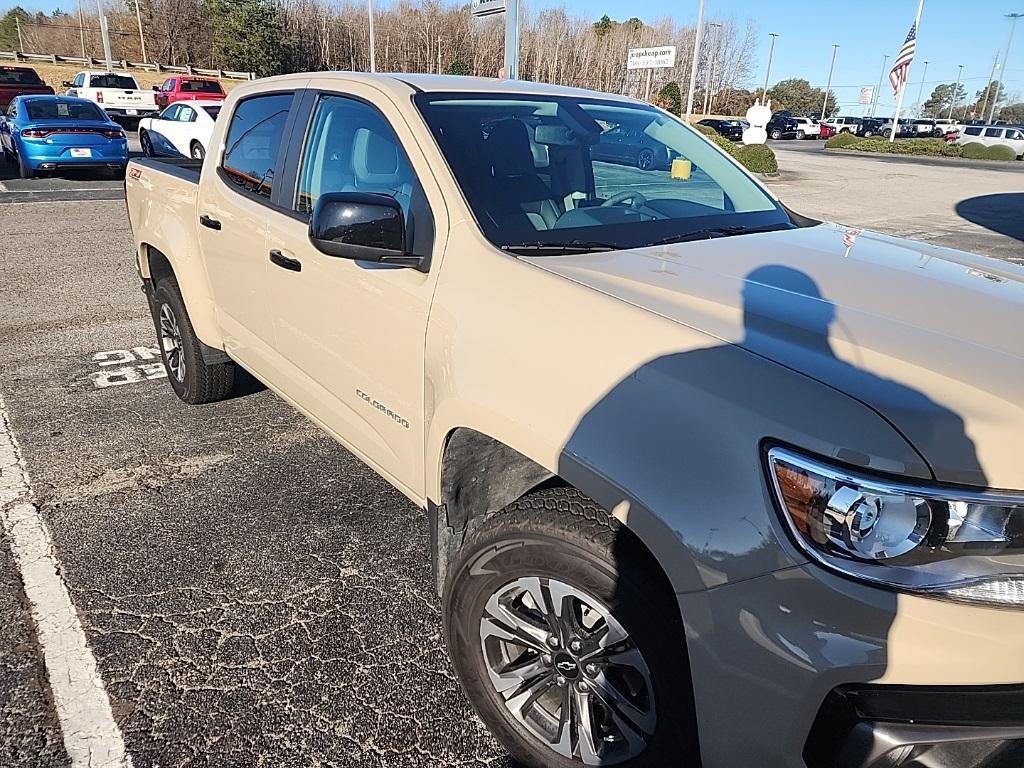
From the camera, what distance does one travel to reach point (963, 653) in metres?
1.30

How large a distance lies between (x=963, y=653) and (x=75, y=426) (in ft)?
14.3

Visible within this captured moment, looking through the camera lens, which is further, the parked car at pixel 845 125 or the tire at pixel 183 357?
the parked car at pixel 845 125

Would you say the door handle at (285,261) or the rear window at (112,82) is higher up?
the rear window at (112,82)

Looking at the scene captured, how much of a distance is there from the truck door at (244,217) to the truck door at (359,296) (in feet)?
0.50

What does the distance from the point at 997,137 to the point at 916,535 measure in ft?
144

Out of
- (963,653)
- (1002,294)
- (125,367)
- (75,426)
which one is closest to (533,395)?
(963,653)

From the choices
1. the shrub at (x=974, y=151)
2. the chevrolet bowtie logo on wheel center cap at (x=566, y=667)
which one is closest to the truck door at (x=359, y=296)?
the chevrolet bowtie logo on wheel center cap at (x=566, y=667)

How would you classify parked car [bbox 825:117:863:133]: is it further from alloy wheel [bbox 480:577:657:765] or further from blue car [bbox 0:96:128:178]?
alloy wheel [bbox 480:577:657:765]

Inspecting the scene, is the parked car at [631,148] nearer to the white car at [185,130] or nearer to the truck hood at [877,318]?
the truck hood at [877,318]

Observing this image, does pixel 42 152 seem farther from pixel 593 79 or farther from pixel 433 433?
pixel 593 79

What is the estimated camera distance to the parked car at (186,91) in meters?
25.1

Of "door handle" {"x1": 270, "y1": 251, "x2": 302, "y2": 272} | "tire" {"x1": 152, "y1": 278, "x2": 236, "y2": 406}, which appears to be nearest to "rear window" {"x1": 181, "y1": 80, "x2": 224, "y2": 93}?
"tire" {"x1": 152, "y1": 278, "x2": 236, "y2": 406}

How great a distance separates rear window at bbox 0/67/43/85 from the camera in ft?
83.7

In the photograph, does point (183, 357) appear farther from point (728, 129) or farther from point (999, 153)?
point (728, 129)
